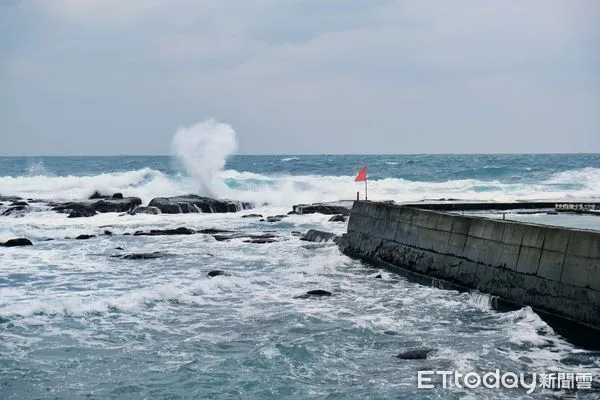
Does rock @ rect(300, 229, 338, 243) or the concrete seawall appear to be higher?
the concrete seawall

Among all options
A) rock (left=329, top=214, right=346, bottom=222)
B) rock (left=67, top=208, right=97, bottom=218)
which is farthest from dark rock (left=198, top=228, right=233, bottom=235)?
rock (left=67, top=208, right=97, bottom=218)

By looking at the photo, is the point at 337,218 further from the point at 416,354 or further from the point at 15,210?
the point at 416,354

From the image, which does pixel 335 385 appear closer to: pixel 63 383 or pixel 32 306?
pixel 63 383

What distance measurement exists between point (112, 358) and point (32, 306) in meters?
4.06

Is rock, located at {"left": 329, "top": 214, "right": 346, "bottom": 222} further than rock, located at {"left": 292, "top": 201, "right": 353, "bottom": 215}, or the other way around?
rock, located at {"left": 292, "top": 201, "right": 353, "bottom": 215}

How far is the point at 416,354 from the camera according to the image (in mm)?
9633

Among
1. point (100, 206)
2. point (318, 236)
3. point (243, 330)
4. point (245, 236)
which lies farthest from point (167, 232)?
point (243, 330)

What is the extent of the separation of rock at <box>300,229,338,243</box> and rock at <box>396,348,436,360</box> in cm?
1223

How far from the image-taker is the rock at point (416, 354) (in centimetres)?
959

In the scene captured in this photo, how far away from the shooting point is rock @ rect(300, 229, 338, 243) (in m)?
22.4

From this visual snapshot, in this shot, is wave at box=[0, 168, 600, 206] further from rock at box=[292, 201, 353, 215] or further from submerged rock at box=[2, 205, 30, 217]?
submerged rock at box=[2, 205, 30, 217]

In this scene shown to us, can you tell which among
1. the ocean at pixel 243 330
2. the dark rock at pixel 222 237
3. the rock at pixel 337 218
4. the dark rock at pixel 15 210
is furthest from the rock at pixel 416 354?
the dark rock at pixel 15 210

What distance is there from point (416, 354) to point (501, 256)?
403 centimetres

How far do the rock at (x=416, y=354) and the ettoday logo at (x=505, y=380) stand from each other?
0.63 m
